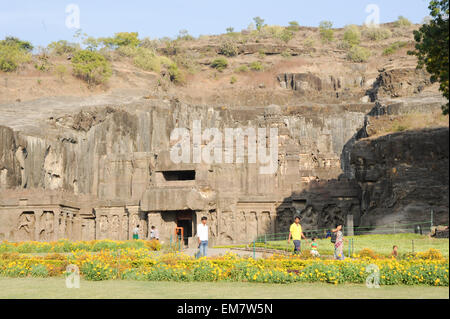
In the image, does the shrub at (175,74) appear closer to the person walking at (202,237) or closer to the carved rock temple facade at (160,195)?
the carved rock temple facade at (160,195)

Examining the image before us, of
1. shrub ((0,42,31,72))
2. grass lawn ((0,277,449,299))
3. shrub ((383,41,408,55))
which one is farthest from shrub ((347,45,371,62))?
grass lawn ((0,277,449,299))

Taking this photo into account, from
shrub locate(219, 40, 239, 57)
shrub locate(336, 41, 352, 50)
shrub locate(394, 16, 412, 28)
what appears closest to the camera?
shrub locate(219, 40, 239, 57)

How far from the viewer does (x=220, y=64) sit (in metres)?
118

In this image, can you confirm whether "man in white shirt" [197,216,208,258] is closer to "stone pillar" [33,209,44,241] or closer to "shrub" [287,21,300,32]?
"stone pillar" [33,209,44,241]

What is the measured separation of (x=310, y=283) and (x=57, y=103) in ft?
211

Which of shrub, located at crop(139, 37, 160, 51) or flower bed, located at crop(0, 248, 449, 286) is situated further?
shrub, located at crop(139, 37, 160, 51)

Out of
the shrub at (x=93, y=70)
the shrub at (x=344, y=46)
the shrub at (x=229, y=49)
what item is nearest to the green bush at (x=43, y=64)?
the shrub at (x=93, y=70)

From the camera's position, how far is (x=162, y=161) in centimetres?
4447

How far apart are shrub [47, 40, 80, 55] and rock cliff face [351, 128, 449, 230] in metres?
80.8

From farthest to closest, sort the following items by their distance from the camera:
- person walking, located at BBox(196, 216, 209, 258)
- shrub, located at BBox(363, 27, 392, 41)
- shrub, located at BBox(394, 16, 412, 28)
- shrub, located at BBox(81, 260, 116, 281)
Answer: shrub, located at BBox(394, 16, 412, 28) → shrub, located at BBox(363, 27, 392, 41) → person walking, located at BBox(196, 216, 209, 258) → shrub, located at BBox(81, 260, 116, 281)

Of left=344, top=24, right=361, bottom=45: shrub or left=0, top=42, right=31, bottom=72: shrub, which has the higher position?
left=344, top=24, right=361, bottom=45: shrub

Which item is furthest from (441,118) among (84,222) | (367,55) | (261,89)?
(367,55)

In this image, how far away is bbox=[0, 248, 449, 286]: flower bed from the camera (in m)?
16.7

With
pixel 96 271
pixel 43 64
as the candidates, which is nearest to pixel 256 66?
pixel 43 64
